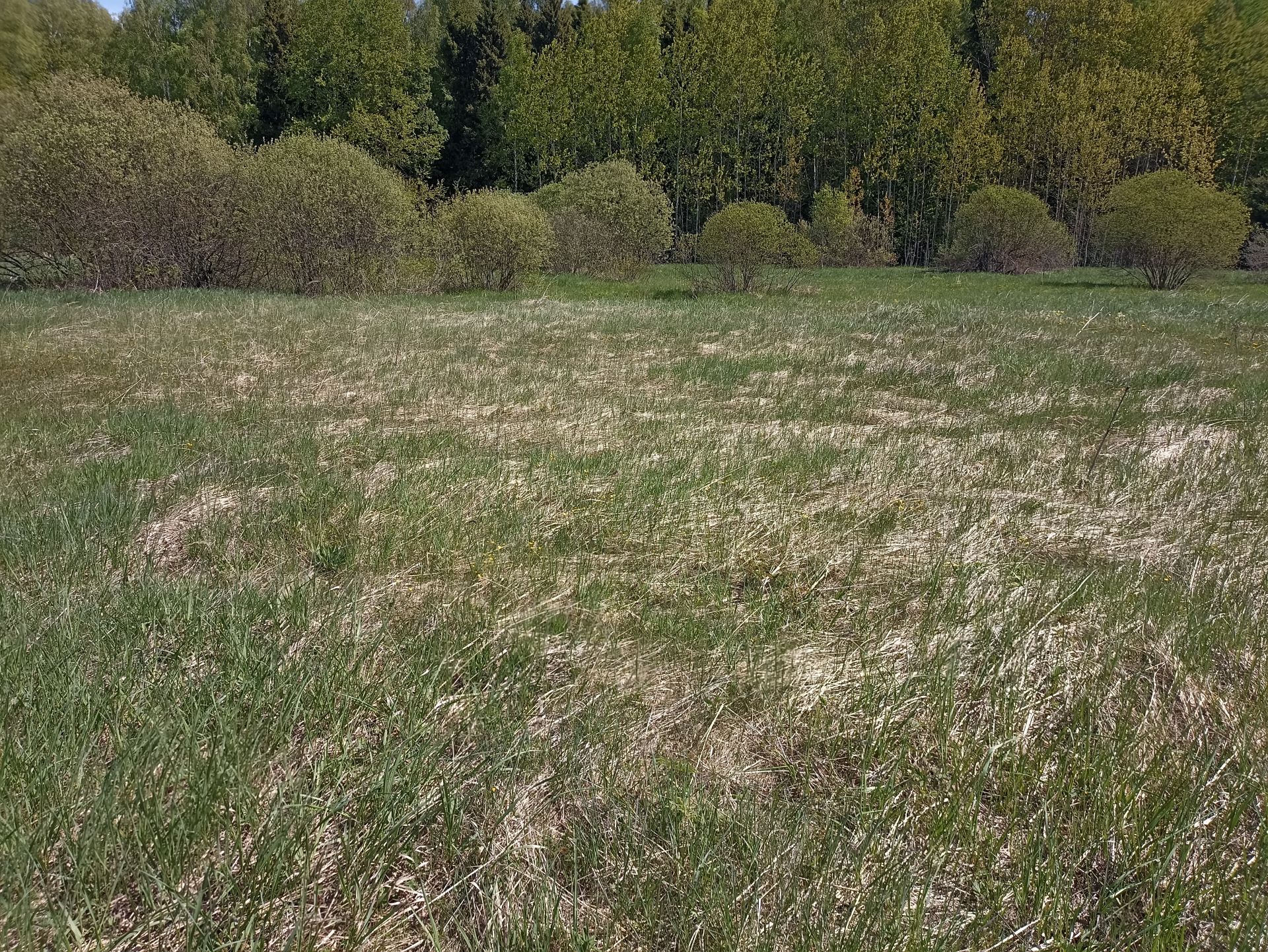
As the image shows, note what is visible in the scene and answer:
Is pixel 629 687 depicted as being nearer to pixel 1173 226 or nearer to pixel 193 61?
pixel 1173 226

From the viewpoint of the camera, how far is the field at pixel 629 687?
1591 millimetres

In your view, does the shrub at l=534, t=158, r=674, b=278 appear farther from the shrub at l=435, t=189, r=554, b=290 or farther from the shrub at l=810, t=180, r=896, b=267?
the shrub at l=810, t=180, r=896, b=267

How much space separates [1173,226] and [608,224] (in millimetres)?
17096

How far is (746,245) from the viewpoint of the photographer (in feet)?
63.1

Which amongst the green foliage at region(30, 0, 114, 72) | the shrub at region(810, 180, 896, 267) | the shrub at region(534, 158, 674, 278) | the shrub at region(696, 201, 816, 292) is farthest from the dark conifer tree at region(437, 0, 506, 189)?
the shrub at region(696, 201, 816, 292)

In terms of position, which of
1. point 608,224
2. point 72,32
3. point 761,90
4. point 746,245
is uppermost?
point 72,32

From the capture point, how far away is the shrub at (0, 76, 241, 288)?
55.1 ft

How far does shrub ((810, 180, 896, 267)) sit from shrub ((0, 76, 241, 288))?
83.6 feet

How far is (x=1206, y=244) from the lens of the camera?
1905 cm

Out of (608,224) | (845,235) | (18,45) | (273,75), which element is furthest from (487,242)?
(18,45)

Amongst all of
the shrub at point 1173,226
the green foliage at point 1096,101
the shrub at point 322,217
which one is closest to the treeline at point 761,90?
the green foliage at point 1096,101

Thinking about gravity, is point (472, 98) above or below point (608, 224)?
above

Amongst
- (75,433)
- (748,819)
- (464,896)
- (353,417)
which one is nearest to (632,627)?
(748,819)

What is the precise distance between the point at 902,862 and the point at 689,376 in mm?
7244
